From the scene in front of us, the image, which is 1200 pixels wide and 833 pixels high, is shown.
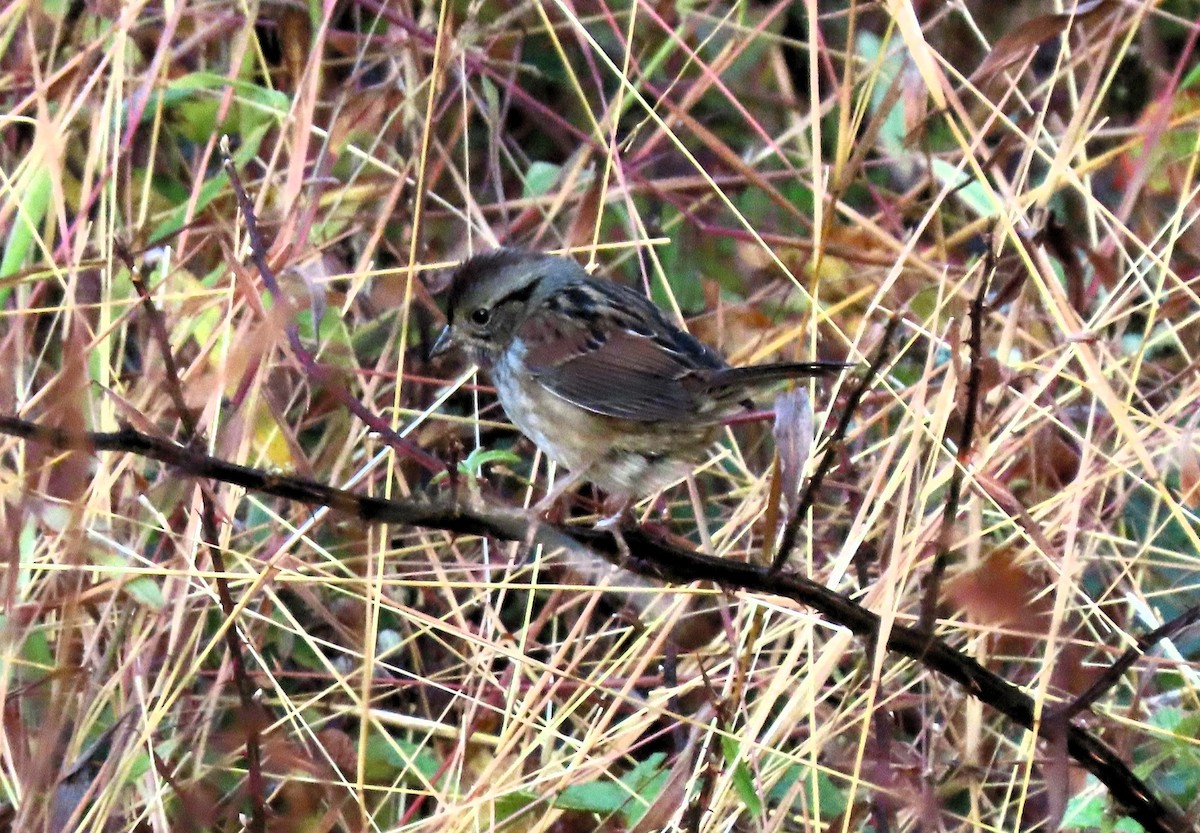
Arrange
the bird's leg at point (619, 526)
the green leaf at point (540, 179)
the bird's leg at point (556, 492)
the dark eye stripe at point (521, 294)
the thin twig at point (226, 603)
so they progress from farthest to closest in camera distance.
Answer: the green leaf at point (540, 179)
the dark eye stripe at point (521, 294)
the bird's leg at point (556, 492)
the bird's leg at point (619, 526)
the thin twig at point (226, 603)

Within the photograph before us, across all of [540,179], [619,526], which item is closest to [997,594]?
[619,526]

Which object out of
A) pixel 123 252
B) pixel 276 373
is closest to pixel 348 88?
pixel 276 373

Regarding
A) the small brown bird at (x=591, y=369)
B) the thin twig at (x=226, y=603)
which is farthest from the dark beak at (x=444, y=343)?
the thin twig at (x=226, y=603)

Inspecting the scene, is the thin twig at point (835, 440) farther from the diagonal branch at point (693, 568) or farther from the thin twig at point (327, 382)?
the thin twig at point (327, 382)

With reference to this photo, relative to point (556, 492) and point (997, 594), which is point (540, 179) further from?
point (997, 594)

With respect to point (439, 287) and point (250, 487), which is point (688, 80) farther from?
A: point (250, 487)

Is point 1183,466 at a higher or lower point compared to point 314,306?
higher

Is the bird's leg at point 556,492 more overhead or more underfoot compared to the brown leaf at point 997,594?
more underfoot

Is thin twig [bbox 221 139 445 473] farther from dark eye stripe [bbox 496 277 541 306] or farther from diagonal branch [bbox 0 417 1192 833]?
dark eye stripe [bbox 496 277 541 306]

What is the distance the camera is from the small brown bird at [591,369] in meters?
2.20

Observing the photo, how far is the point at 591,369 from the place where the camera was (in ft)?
7.73

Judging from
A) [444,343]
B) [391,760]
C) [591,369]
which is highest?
[591,369]

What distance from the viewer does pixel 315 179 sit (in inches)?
91.5

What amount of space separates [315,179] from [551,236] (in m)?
0.88
